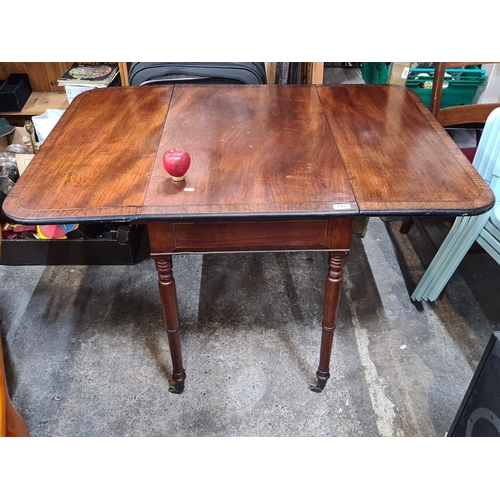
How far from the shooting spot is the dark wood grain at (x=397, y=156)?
3.71 feet

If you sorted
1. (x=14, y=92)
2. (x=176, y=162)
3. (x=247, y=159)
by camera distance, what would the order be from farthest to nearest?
1. (x=14, y=92)
2. (x=247, y=159)
3. (x=176, y=162)

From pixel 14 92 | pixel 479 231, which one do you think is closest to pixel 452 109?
pixel 479 231

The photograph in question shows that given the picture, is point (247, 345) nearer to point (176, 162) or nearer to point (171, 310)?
point (171, 310)

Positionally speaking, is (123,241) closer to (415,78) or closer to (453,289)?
(453,289)

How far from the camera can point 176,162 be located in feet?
3.75

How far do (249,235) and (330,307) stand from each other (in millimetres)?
356

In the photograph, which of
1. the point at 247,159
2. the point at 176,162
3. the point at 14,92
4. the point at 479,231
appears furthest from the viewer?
the point at 14,92

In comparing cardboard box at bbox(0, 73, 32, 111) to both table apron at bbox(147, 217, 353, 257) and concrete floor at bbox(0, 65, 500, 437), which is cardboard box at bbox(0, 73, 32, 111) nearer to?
concrete floor at bbox(0, 65, 500, 437)

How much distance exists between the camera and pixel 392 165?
127 cm

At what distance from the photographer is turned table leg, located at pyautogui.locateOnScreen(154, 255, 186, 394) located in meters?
1.26

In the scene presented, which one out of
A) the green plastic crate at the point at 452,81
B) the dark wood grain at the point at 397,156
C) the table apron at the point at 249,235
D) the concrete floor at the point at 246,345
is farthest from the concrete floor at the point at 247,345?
the green plastic crate at the point at 452,81

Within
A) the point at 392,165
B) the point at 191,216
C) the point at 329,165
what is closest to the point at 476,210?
the point at 392,165

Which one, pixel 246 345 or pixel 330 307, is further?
pixel 246 345

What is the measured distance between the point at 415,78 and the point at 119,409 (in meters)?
2.16
